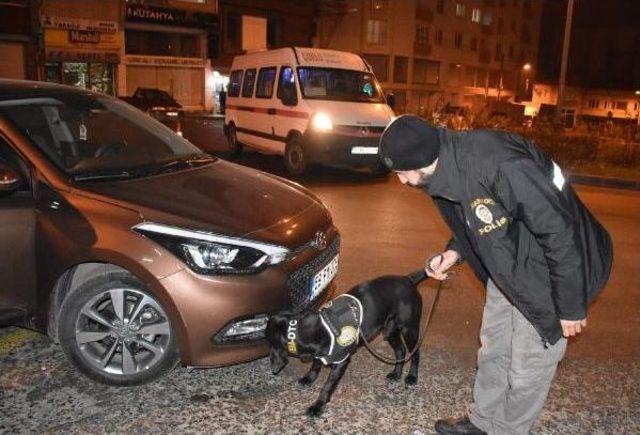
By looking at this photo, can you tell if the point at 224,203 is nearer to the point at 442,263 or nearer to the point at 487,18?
the point at 442,263

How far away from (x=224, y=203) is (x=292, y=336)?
0.99 m

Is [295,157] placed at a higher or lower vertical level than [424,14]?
lower

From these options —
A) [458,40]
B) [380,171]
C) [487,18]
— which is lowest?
[380,171]

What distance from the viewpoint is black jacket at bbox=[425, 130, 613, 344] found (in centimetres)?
222

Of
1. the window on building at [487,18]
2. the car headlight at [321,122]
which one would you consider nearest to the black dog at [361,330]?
the car headlight at [321,122]

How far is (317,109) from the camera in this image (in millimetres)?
11195

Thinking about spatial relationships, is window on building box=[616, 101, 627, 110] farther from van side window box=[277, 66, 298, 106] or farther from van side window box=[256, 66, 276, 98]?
van side window box=[277, 66, 298, 106]

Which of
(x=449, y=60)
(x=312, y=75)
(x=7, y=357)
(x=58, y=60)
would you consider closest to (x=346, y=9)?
(x=449, y=60)

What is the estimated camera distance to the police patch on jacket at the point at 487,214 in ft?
7.66

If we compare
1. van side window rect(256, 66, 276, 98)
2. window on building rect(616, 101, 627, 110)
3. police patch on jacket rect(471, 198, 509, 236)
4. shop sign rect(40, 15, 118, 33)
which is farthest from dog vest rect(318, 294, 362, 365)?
window on building rect(616, 101, 627, 110)

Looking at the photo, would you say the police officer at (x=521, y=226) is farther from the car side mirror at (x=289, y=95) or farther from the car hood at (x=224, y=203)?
the car side mirror at (x=289, y=95)

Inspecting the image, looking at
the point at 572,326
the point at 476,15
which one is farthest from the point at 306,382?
the point at 476,15

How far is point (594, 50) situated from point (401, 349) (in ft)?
246

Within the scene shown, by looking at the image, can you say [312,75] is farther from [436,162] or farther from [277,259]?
[436,162]
